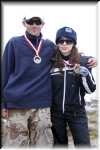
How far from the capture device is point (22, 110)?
2.22m

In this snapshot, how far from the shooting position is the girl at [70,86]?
7.23 ft

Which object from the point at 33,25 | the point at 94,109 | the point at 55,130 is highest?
the point at 33,25

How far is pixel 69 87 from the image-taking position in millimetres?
2201

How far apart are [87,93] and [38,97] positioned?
39 centimetres

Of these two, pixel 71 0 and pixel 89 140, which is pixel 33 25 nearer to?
pixel 71 0

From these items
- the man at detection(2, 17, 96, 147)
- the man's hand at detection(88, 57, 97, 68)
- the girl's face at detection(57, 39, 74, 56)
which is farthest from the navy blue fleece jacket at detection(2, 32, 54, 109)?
the man's hand at detection(88, 57, 97, 68)

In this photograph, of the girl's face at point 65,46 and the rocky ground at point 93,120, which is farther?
the rocky ground at point 93,120

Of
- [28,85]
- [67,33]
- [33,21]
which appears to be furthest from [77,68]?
[33,21]

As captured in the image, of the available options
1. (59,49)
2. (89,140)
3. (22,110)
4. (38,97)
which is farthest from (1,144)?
(59,49)

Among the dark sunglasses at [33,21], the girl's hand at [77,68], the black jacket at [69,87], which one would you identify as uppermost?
the dark sunglasses at [33,21]

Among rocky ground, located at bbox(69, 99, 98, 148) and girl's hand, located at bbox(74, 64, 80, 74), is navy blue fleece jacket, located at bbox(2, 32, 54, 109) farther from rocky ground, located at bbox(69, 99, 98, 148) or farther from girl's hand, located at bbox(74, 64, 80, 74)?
rocky ground, located at bbox(69, 99, 98, 148)

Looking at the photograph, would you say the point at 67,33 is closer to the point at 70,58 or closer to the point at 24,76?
the point at 70,58

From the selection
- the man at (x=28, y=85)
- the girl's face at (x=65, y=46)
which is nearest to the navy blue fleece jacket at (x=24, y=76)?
the man at (x=28, y=85)

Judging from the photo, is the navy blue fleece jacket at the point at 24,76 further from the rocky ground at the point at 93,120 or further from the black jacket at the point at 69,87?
the rocky ground at the point at 93,120
